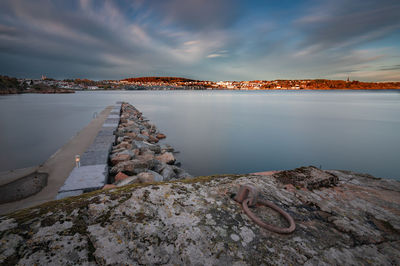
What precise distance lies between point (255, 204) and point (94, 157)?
5.81 m

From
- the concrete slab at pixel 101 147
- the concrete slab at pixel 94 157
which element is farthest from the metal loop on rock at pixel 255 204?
the concrete slab at pixel 101 147

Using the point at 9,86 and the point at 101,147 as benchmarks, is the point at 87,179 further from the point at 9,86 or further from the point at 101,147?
the point at 9,86

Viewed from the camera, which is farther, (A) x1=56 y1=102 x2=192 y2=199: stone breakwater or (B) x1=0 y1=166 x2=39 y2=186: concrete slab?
(B) x1=0 y1=166 x2=39 y2=186: concrete slab

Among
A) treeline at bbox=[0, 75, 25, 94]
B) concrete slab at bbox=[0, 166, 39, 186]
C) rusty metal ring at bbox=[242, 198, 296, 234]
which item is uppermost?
treeline at bbox=[0, 75, 25, 94]

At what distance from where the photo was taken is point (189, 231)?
69.4 inches

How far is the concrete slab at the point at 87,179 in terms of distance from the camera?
4.13 meters

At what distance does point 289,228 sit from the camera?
5.95 feet

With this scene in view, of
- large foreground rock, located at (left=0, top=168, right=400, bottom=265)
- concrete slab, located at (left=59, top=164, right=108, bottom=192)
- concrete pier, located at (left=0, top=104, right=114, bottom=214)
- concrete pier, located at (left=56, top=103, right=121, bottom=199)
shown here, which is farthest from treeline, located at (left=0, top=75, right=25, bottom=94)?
large foreground rock, located at (left=0, top=168, right=400, bottom=265)

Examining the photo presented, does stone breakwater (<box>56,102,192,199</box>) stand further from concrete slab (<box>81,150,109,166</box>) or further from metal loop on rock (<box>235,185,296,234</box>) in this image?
metal loop on rock (<box>235,185,296,234</box>)

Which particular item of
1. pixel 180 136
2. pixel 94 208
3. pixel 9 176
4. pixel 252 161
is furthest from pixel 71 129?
pixel 94 208

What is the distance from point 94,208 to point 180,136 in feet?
44.0

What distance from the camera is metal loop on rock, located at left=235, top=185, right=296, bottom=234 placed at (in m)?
1.80

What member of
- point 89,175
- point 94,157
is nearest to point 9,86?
point 94,157

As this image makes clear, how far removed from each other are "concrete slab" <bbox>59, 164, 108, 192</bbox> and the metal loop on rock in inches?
140
